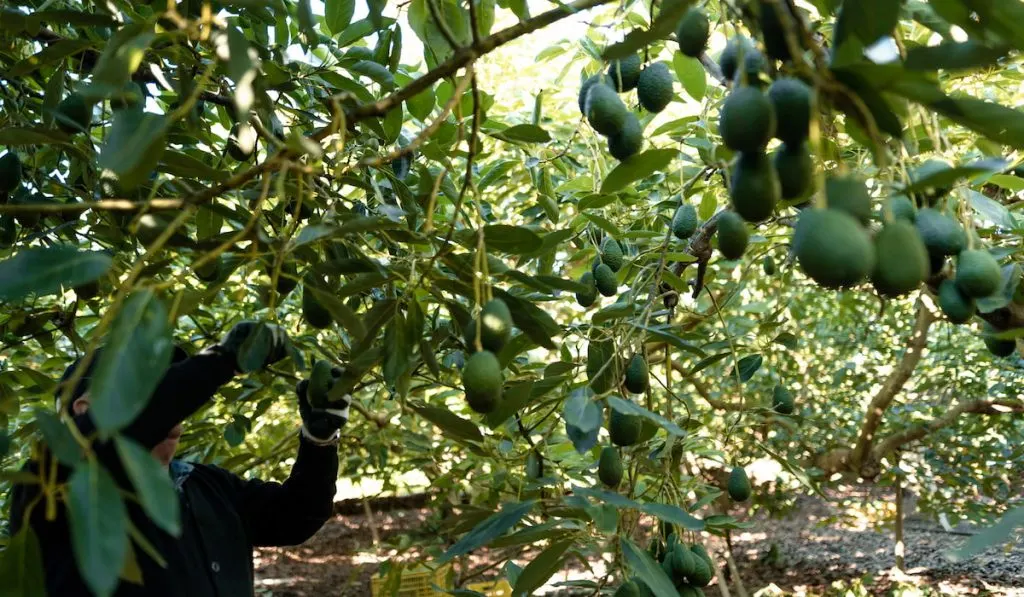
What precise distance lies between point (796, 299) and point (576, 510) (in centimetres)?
357

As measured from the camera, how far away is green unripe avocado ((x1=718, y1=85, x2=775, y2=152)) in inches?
27.2

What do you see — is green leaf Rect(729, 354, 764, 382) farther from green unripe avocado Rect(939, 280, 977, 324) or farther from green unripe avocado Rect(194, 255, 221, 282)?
green unripe avocado Rect(194, 255, 221, 282)

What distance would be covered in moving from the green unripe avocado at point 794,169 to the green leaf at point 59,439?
560mm

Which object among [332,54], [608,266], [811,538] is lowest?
[811,538]

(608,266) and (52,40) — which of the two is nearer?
(52,40)

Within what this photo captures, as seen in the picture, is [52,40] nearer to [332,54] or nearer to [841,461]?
[332,54]

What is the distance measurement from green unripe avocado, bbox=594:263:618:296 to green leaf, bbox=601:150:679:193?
25.3 inches

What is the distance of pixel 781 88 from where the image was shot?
2.33 feet

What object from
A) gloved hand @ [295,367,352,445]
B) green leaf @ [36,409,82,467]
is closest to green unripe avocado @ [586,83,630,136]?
green leaf @ [36,409,82,467]

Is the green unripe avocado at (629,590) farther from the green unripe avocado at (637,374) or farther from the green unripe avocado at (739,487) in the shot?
the green unripe avocado at (739,487)

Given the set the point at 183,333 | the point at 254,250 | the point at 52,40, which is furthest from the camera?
the point at 183,333

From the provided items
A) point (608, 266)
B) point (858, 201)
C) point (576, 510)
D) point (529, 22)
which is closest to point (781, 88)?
point (858, 201)

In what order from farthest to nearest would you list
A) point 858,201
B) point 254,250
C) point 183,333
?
point 183,333
point 254,250
point 858,201

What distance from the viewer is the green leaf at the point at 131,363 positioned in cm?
57
